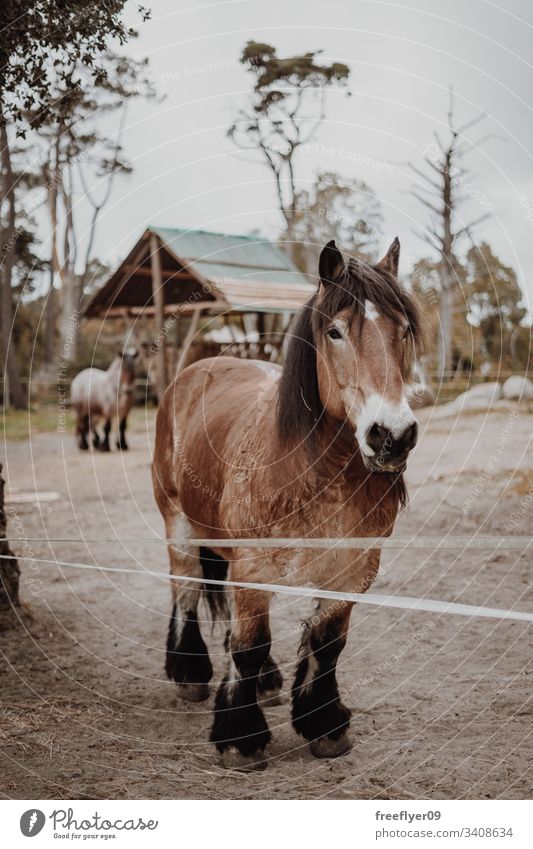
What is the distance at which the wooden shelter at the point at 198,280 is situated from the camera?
7.59m

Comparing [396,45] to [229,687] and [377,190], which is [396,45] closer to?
[377,190]

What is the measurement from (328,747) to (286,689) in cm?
72

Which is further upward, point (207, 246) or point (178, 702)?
point (207, 246)

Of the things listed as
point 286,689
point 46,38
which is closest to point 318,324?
point 286,689

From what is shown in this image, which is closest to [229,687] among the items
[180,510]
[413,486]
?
[180,510]

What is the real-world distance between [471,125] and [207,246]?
5.53 metres

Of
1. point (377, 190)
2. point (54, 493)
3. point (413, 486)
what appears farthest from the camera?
point (54, 493)

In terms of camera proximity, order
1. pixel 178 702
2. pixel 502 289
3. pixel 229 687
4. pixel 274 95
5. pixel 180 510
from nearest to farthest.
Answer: pixel 229 687
pixel 178 702
pixel 180 510
pixel 274 95
pixel 502 289

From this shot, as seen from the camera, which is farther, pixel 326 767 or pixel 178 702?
pixel 178 702

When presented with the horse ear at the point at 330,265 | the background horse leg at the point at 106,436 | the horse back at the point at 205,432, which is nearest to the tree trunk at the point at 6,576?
the horse back at the point at 205,432

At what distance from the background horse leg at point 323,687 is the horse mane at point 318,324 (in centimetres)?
82

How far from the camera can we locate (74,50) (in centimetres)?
388

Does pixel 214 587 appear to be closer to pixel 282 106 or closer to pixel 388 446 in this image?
pixel 388 446

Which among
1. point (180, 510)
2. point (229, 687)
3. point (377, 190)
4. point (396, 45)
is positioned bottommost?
point (229, 687)
